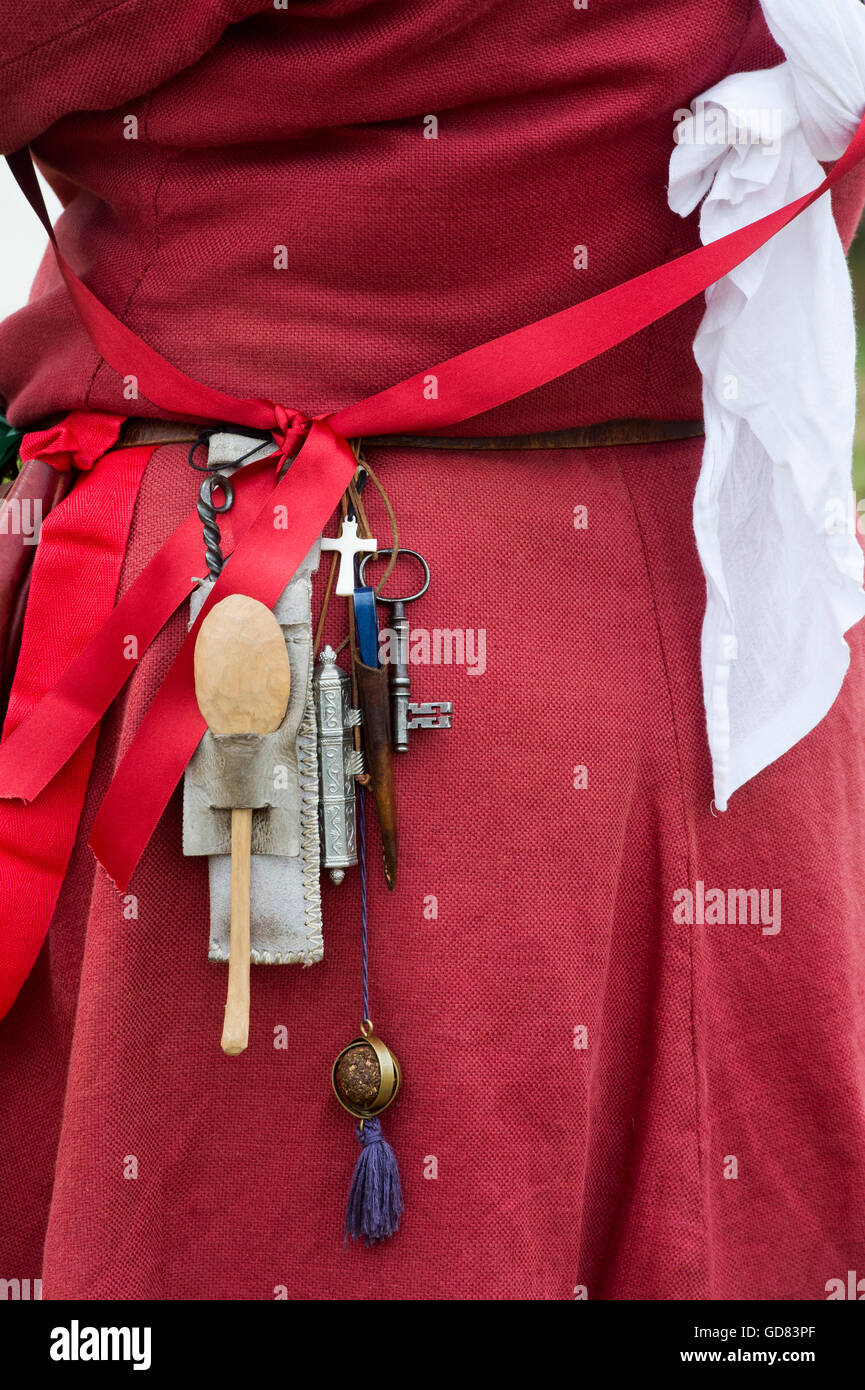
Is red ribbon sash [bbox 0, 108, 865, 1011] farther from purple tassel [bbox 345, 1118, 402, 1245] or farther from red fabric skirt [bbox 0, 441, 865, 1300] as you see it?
purple tassel [bbox 345, 1118, 402, 1245]

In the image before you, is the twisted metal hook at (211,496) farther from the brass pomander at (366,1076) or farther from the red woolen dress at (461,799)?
the brass pomander at (366,1076)

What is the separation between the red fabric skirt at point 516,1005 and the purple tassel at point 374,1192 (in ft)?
0.09

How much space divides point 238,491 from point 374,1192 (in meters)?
0.51

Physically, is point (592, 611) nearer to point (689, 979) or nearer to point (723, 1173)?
point (689, 979)

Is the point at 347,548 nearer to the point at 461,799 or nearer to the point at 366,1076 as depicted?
the point at 461,799

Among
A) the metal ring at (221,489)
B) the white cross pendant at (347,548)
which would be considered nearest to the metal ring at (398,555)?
the white cross pendant at (347,548)

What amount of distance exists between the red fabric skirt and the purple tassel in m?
0.03

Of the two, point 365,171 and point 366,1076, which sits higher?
point 365,171

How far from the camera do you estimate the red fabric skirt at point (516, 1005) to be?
854 millimetres

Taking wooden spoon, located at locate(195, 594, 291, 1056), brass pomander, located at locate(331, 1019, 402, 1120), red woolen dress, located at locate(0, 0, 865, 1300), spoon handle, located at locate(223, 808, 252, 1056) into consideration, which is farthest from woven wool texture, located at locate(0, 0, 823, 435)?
brass pomander, located at locate(331, 1019, 402, 1120)

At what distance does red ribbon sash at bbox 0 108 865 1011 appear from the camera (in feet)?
2.70

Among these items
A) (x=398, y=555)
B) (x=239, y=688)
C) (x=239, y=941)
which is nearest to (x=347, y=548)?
(x=398, y=555)

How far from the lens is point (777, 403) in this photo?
86 centimetres

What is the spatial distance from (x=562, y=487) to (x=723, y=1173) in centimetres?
55
